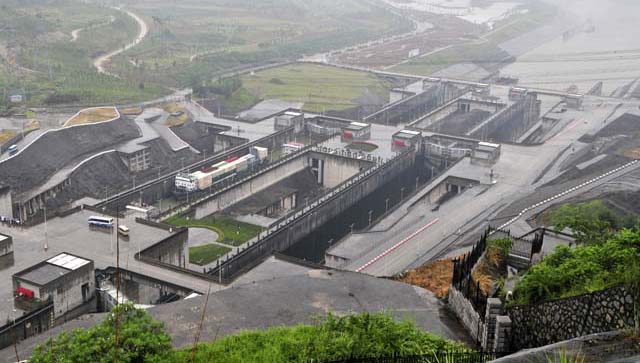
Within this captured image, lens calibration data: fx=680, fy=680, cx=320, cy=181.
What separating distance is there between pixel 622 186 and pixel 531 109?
33.9 metres

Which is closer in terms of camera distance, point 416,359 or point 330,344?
point 416,359

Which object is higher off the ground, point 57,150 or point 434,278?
point 434,278

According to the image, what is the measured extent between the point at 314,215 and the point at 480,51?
66261 millimetres

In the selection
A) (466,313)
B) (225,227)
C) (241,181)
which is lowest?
(225,227)

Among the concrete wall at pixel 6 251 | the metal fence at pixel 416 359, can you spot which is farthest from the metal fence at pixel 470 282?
the concrete wall at pixel 6 251

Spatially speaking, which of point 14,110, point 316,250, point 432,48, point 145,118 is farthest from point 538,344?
point 432,48

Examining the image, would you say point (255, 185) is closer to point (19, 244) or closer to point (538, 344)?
point (19, 244)

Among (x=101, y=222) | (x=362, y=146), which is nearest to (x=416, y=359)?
(x=101, y=222)

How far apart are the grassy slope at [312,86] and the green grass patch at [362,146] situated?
12.4 metres

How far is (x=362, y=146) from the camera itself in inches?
2034

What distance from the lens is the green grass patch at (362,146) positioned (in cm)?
5106

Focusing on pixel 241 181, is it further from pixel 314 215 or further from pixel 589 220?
pixel 589 220

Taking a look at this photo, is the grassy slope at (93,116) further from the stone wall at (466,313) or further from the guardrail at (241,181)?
the stone wall at (466,313)

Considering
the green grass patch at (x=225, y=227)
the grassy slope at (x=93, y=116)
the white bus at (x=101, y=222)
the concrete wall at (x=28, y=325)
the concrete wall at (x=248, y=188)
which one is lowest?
the green grass patch at (x=225, y=227)
